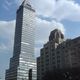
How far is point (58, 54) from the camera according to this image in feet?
559

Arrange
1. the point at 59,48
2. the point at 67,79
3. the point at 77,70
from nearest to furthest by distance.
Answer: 1. the point at 67,79
2. the point at 77,70
3. the point at 59,48

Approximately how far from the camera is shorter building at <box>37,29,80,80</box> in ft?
514

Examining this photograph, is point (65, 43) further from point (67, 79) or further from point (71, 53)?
point (67, 79)

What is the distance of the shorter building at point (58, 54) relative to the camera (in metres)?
157

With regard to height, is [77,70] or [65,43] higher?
[65,43]

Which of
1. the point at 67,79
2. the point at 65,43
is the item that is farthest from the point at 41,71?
the point at 67,79

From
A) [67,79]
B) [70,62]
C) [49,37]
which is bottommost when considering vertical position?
[67,79]

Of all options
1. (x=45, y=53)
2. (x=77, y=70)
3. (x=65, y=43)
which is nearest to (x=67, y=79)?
(x=77, y=70)

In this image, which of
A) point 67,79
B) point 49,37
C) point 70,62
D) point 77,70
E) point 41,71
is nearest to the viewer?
point 67,79

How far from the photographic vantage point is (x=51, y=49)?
177875mm

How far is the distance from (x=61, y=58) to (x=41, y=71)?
25.7 metres

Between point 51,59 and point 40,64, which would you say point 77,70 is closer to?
point 51,59

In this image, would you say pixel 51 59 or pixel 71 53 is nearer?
pixel 71 53

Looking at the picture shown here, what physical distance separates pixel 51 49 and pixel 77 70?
68338 millimetres
